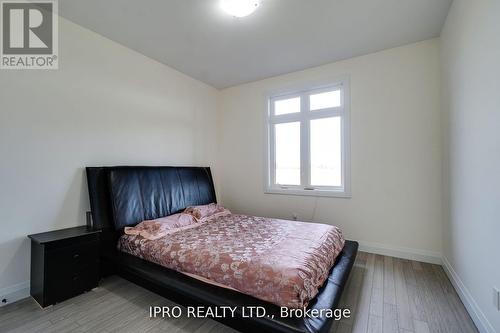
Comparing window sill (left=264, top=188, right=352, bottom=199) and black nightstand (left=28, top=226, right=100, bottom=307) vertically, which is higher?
window sill (left=264, top=188, right=352, bottom=199)

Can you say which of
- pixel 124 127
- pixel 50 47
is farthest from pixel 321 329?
pixel 50 47

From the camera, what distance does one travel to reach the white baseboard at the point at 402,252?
273 cm

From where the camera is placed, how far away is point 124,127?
2924mm

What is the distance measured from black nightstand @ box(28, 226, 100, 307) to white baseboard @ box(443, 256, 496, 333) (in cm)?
326

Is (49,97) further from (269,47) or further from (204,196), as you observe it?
(269,47)

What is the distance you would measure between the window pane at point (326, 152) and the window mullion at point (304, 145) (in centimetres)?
8

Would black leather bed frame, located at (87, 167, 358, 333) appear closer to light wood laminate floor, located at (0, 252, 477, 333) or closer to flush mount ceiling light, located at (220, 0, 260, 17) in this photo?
light wood laminate floor, located at (0, 252, 477, 333)

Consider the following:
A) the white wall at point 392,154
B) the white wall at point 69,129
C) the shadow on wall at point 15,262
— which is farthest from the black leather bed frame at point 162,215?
the white wall at point 392,154

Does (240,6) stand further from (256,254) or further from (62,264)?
(62,264)

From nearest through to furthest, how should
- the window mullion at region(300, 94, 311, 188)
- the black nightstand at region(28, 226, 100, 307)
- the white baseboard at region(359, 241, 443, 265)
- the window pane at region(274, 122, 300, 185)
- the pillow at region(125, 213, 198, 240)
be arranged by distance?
1. the black nightstand at region(28, 226, 100, 307)
2. the pillow at region(125, 213, 198, 240)
3. the white baseboard at region(359, 241, 443, 265)
4. the window mullion at region(300, 94, 311, 188)
5. the window pane at region(274, 122, 300, 185)

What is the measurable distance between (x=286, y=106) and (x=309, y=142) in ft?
2.59

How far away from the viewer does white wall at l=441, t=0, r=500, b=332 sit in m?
1.47

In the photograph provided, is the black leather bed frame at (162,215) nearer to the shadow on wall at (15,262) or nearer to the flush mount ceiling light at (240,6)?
the shadow on wall at (15,262)

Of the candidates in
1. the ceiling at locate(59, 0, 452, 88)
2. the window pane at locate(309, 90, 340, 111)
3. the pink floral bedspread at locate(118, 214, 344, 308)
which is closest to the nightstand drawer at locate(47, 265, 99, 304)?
the pink floral bedspread at locate(118, 214, 344, 308)
